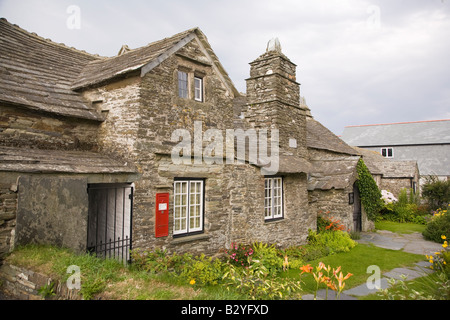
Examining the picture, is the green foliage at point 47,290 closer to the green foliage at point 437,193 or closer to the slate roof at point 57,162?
the slate roof at point 57,162

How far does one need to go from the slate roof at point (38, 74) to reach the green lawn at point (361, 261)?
7932 mm

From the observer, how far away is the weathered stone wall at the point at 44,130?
6.92 metres

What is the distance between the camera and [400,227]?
17.2 metres

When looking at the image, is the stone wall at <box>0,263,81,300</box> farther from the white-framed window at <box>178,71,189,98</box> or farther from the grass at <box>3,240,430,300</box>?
the white-framed window at <box>178,71,189,98</box>

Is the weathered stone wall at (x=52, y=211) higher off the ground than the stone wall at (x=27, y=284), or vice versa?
the weathered stone wall at (x=52, y=211)

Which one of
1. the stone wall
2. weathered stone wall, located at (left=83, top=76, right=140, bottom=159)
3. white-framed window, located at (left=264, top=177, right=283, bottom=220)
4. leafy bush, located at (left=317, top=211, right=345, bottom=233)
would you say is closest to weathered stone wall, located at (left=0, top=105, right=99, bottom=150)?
weathered stone wall, located at (left=83, top=76, right=140, bottom=159)

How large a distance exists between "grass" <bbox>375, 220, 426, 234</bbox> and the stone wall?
16513 millimetres

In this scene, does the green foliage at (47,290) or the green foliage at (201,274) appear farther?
the green foliage at (201,274)

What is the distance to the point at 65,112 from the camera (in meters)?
7.71

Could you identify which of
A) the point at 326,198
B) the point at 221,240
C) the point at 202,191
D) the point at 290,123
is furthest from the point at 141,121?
the point at 326,198

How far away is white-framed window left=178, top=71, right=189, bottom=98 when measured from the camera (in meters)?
8.84

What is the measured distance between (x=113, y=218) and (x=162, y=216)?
1.43 meters

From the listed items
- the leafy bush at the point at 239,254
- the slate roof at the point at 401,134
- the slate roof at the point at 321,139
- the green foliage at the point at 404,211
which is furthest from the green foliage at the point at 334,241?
the slate roof at the point at 401,134
